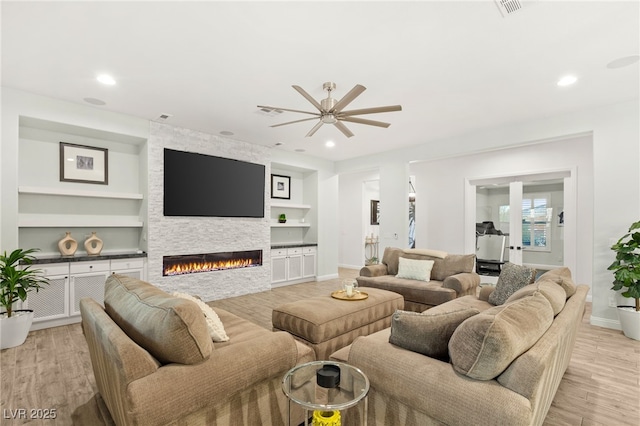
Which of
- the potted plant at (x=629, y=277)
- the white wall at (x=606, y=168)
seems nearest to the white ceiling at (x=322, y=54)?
the white wall at (x=606, y=168)

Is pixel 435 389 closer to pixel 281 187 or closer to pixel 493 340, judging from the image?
pixel 493 340

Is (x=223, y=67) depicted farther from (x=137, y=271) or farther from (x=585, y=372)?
(x=585, y=372)

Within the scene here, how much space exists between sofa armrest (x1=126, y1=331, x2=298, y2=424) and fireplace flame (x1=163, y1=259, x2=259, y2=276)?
3693 millimetres

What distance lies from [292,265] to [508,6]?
5.60 m

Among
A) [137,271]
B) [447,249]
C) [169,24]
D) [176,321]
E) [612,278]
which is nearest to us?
[176,321]

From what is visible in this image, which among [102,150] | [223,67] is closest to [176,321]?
[223,67]

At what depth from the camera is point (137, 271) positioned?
4.61m

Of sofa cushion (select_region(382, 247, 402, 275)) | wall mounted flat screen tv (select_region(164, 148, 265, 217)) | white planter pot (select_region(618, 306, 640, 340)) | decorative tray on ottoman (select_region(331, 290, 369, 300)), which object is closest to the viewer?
decorative tray on ottoman (select_region(331, 290, 369, 300))

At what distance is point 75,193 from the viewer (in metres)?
4.26

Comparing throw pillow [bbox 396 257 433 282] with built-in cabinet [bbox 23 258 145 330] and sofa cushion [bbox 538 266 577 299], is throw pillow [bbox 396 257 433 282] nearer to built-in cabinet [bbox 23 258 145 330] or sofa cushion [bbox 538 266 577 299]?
sofa cushion [bbox 538 266 577 299]

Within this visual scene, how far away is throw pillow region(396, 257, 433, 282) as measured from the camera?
4.78 metres

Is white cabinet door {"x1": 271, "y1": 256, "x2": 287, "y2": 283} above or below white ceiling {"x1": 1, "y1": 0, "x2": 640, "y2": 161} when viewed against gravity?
below

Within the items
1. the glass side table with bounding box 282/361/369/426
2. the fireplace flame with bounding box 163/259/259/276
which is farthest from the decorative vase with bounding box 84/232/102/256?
the glass side table with bounding box 282/361/369/426

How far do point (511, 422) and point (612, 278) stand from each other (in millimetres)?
4046
